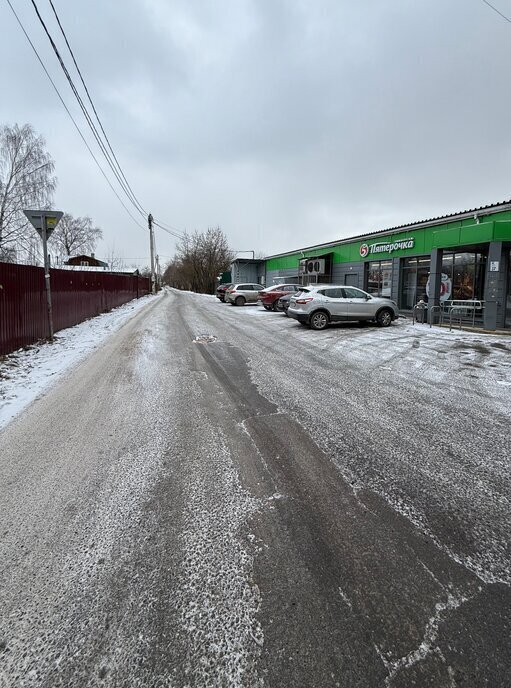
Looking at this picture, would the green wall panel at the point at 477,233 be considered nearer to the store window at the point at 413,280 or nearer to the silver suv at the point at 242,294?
the store window at the point at 413,280

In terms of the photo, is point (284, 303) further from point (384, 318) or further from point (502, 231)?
point (502, 231)

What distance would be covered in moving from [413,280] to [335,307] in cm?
775

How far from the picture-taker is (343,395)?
5.25 meters

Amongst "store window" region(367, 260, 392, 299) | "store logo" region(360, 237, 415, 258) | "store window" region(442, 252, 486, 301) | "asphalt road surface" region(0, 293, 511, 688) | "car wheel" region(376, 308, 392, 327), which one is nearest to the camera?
"asphalt road surface" region(0, 293, 511, 688)

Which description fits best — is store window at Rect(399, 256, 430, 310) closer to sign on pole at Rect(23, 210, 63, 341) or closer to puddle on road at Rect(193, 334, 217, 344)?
puddle on road at Rect(193, 334, 217, 344)

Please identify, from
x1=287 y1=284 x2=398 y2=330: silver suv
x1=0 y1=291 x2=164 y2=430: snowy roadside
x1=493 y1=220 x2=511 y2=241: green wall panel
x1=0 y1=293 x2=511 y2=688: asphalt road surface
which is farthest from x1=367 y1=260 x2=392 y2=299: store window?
x1=0 y1=293 x2=511 y2=688: asphalt road surface

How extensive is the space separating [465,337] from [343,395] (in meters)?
8.25

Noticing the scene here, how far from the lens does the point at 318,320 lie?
1282 centimetres

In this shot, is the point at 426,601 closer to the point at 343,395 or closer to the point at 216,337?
the point at 343,395

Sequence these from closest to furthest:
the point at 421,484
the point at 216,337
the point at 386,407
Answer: the point at 421,484, the point at 386,407, the point at 216,337

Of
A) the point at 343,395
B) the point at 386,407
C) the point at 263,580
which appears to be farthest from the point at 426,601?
the point at 343,395

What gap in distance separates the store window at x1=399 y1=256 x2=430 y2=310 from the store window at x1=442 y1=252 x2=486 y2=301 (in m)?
1.58

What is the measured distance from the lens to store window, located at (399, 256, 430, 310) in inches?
690

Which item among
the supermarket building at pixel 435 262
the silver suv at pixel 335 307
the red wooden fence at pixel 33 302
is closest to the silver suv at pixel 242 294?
the supermarket building at pixel 435 262
